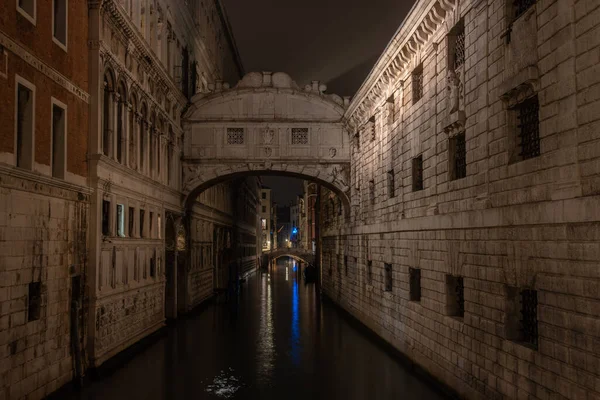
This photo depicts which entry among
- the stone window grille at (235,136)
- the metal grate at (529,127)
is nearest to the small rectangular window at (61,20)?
the metal grate at (529,127)

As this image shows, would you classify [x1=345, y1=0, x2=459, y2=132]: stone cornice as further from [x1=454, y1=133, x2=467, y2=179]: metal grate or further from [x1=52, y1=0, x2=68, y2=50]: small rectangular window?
[x1=52, y1=0, x2=68, y2=50]: small rectangular window

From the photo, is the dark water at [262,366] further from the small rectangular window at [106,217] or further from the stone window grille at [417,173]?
the stone window grille at [417,173]

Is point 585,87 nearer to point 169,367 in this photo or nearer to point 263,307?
point 169,367

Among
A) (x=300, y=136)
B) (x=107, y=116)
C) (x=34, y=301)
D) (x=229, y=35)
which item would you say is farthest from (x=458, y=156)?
(x=229, y=35)

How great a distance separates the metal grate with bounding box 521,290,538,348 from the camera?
934 cm

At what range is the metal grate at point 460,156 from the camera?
12.6 metres

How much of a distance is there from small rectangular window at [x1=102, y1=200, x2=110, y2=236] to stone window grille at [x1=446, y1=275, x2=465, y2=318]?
898cm

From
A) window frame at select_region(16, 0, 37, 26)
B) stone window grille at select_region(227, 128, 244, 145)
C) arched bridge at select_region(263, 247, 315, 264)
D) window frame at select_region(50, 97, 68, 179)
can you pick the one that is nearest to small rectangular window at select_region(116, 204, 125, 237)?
window frame at select_region(50, 97, 68, 179)

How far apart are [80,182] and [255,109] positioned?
12.9 metres

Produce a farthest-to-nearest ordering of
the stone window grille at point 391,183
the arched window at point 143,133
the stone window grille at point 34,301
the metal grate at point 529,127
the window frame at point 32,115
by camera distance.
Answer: the arched window at point 143,133, the stone window grille at point 391,183, the stone window grille at point 34,301, the window frame at point 32,115, the metal grate at point 529,127

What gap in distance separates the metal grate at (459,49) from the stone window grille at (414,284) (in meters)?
5.73

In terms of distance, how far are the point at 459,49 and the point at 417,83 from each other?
3.60 metres

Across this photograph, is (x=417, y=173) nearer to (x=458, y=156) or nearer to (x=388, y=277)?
(x=458, y=156)

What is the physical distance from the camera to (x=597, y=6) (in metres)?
7.18
